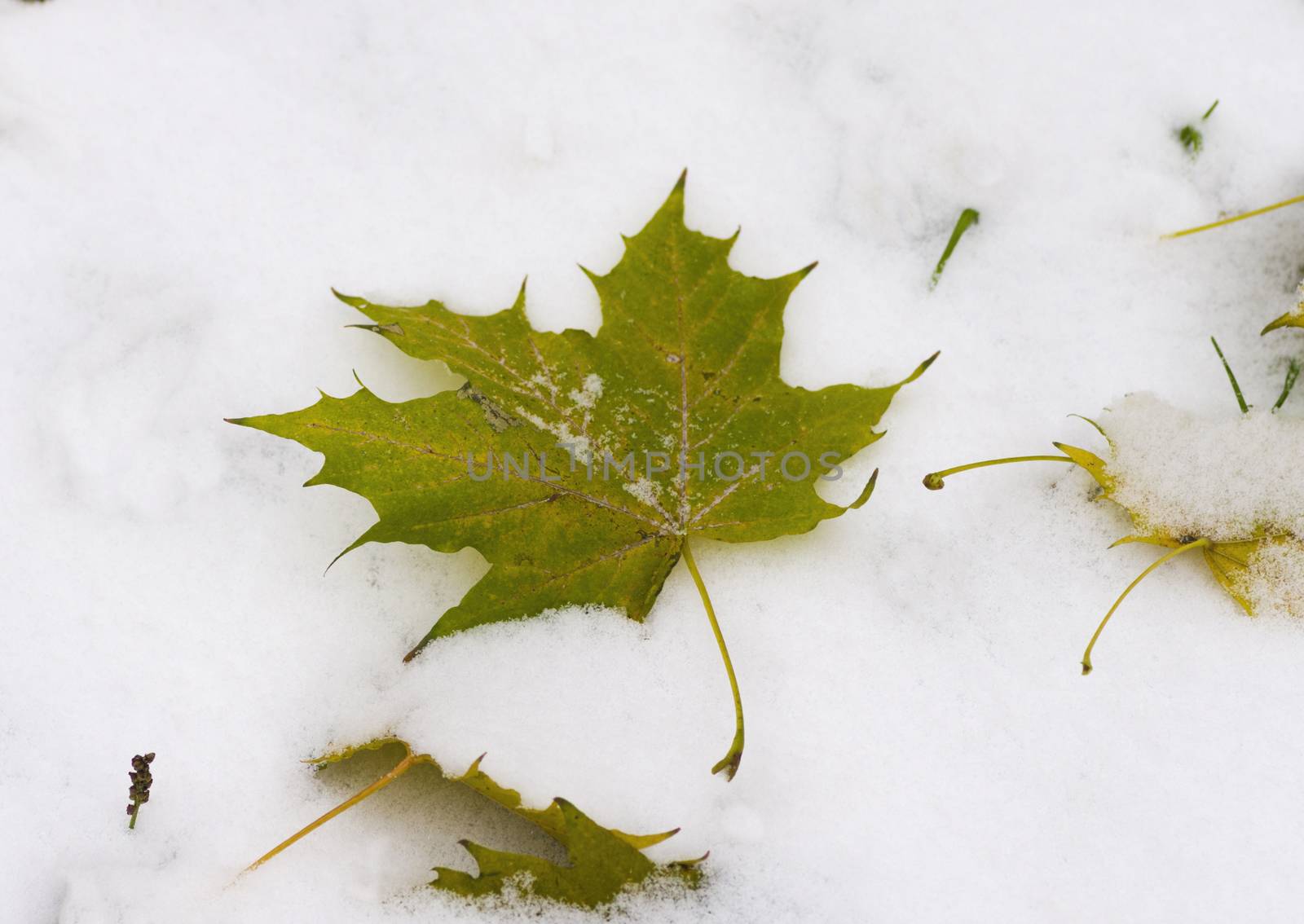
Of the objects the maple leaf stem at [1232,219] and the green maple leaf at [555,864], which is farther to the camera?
the maple leaf stem at [1232,219]

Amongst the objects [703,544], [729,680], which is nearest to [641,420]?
[703,544]

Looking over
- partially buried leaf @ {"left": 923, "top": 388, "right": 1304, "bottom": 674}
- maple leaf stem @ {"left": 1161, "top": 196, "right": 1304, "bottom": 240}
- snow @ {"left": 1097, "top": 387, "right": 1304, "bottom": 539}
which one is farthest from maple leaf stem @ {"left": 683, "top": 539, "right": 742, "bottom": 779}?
maple leaf stem @ {"left": 1161, "top": 196, "right": 1304, "bottom": 240}

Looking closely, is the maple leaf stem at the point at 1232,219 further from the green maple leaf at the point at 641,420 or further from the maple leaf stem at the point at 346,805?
the maple leaf stem at the point at 346,805

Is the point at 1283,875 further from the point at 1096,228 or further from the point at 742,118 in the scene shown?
the point at 742,118

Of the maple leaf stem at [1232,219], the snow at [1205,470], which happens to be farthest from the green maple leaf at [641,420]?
the maple leaf stem at [1232,219]

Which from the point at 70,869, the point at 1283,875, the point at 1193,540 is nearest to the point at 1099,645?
the point at 1193,540

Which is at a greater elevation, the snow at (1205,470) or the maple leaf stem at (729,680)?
the snow at (1205,470)
